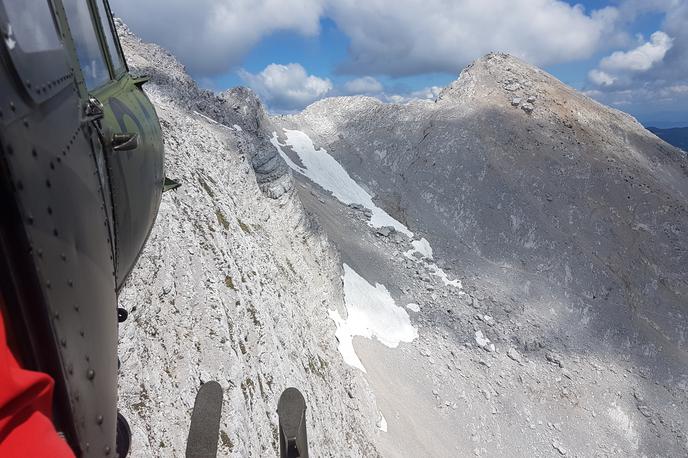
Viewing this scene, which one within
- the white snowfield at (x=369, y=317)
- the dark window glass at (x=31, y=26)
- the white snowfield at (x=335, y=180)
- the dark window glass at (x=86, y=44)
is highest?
the dark window glass at (x=86, y=44)

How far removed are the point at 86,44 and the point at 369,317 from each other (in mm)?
35085

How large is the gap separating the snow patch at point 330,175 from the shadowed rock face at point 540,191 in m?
1.95

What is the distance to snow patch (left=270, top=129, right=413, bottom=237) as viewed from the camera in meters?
56.7

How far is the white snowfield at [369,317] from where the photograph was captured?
34656 mm

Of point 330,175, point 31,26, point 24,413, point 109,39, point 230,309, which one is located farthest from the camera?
point 330,175

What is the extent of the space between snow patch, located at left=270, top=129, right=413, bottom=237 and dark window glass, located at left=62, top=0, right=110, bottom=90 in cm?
4886

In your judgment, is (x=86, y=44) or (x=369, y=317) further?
(x=369, y=317)

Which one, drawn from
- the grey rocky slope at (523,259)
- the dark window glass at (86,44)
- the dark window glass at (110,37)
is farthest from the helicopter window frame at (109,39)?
the grey rocky slope at (523,259)

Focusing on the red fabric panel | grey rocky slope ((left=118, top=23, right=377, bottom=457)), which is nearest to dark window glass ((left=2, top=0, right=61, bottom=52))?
the red fabric panel

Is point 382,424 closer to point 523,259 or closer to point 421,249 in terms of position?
point 421,249

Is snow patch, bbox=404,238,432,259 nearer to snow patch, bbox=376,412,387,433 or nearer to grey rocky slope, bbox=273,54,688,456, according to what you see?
grey rocky slope, bbox=273,54,688,456

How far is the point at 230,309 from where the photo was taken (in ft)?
51.0

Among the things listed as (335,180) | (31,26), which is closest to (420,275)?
(335,180)

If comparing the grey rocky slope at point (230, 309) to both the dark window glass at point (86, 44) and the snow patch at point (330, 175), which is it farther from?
the snow patch at point (330, 175)
